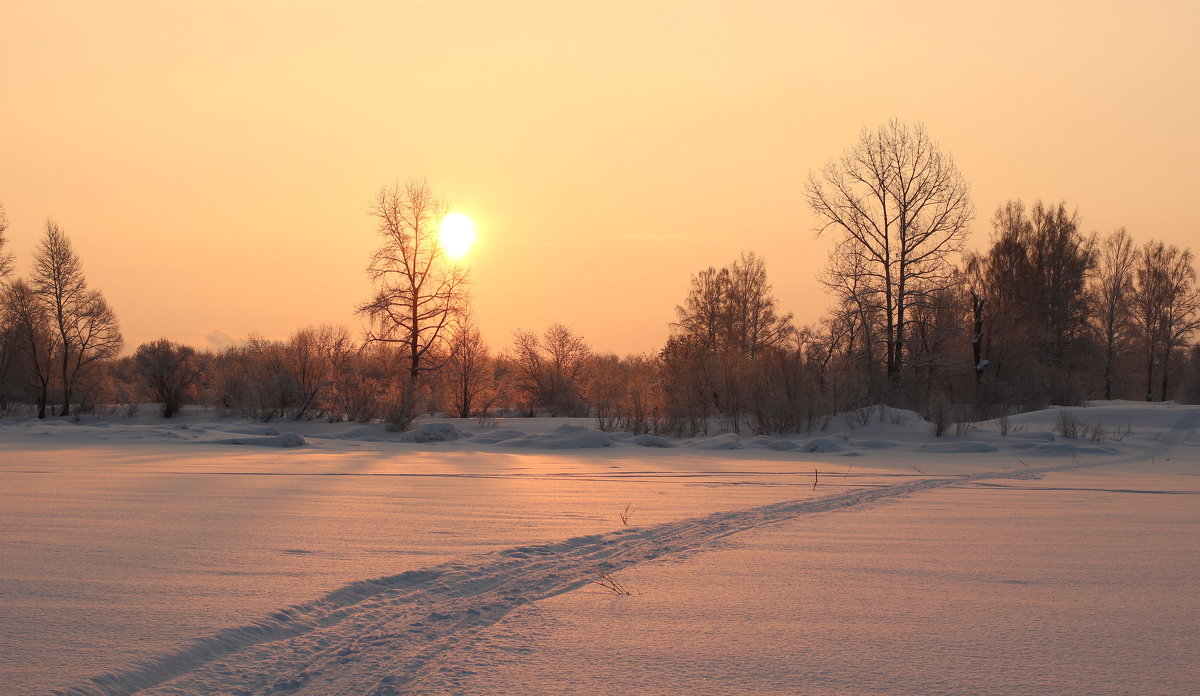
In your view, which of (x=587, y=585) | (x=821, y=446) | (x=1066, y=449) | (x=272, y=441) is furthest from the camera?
(x=821, y=446)

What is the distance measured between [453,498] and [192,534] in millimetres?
3406

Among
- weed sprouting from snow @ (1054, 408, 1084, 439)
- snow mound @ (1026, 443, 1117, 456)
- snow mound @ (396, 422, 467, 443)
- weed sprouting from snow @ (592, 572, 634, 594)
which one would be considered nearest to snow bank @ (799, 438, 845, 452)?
snow mound @ (1026, 443, 1117, 456)

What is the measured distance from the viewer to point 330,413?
26.2 m

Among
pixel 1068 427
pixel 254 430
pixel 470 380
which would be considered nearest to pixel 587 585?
pixel 254 430

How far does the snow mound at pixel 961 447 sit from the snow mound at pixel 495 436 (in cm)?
975

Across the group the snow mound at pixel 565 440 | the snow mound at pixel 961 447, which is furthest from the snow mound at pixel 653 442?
the snow mound at pixel 961 447

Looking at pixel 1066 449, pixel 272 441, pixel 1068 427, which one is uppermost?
pixel 1068 427

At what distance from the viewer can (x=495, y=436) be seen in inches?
835

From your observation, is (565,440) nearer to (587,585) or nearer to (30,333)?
(587,585)

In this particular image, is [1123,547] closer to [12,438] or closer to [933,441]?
[933,441]

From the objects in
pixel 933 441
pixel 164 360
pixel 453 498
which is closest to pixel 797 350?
pixel 933 441

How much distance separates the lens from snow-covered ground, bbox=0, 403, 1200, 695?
364 centimetres

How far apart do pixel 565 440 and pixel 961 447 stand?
8948mm

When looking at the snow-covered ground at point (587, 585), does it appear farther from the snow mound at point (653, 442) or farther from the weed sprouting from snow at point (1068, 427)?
the weed sprouting from snow at point (1068, 427)
